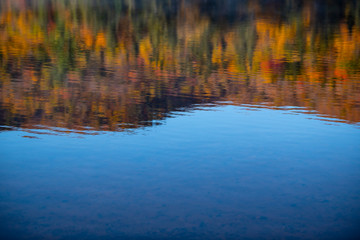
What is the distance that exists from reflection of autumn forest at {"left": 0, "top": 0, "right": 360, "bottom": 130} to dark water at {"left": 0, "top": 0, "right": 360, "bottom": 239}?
0.10 meters

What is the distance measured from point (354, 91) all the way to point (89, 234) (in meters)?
13.2

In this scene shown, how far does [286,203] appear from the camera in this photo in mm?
8609

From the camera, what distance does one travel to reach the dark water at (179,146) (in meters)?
7.95

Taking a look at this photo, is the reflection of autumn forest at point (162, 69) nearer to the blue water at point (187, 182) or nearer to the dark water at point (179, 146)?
the dark water at point (179, 146)

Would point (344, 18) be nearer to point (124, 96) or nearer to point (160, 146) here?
point (124, 96)

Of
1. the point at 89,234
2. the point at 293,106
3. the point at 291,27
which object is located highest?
the point at 291,27

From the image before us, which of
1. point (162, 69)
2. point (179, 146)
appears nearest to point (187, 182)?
point (179, 146)

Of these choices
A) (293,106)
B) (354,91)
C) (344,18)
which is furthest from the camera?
(344,18)

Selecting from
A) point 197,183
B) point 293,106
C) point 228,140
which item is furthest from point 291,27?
point 197,183

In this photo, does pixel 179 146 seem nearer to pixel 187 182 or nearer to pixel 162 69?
pixel 187 182

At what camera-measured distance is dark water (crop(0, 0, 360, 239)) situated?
795 centimetres

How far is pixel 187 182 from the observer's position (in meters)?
9.46

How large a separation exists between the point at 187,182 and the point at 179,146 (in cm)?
208

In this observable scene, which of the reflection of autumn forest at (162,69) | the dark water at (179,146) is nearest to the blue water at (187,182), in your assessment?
the dark water at (179,146)
